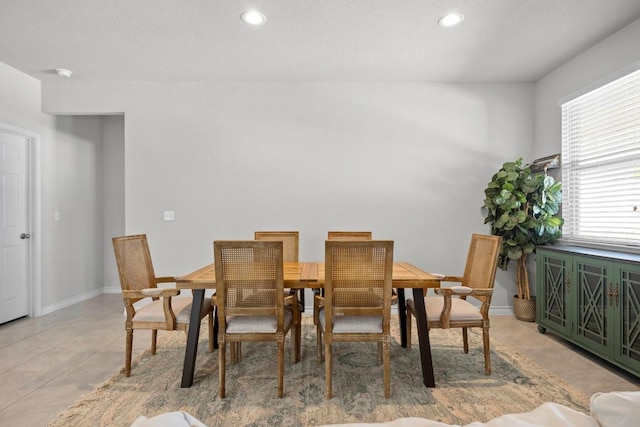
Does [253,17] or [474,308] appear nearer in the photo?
[474,308]

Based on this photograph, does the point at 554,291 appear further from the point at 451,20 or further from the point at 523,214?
the point at 451,20

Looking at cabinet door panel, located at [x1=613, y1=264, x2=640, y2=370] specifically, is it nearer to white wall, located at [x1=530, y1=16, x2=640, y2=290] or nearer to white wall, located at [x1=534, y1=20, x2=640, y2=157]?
white wall, located at [x1=530, y1=16, x2=640, y2=290]

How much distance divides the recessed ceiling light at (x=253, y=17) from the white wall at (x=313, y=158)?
1.27 m

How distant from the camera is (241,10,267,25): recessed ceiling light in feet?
8.52

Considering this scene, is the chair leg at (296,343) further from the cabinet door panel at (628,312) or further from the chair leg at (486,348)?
the cabinet door panel at (628,312)

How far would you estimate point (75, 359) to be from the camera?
270cm

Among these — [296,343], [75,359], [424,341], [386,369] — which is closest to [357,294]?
[386,369]

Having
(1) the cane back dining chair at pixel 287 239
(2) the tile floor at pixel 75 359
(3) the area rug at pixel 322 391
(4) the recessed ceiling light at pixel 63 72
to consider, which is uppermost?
(4) the recessed ceiling light at pixel 63 72

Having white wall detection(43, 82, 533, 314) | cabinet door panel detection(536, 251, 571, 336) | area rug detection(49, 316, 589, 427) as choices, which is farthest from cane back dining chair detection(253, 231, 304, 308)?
cabinet door panel detection(536, 251, 571, 336)

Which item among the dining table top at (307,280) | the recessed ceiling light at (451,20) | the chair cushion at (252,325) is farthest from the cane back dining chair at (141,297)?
the recessed ceiling light at (451,20)

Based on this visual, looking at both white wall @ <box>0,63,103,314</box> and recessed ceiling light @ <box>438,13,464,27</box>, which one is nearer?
recessed ceiling light @ <box>438,13,464,27</box>

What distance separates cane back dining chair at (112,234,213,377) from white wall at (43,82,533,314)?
1.34 m

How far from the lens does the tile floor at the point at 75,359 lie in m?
2.12

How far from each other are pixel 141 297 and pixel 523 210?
3655mm
